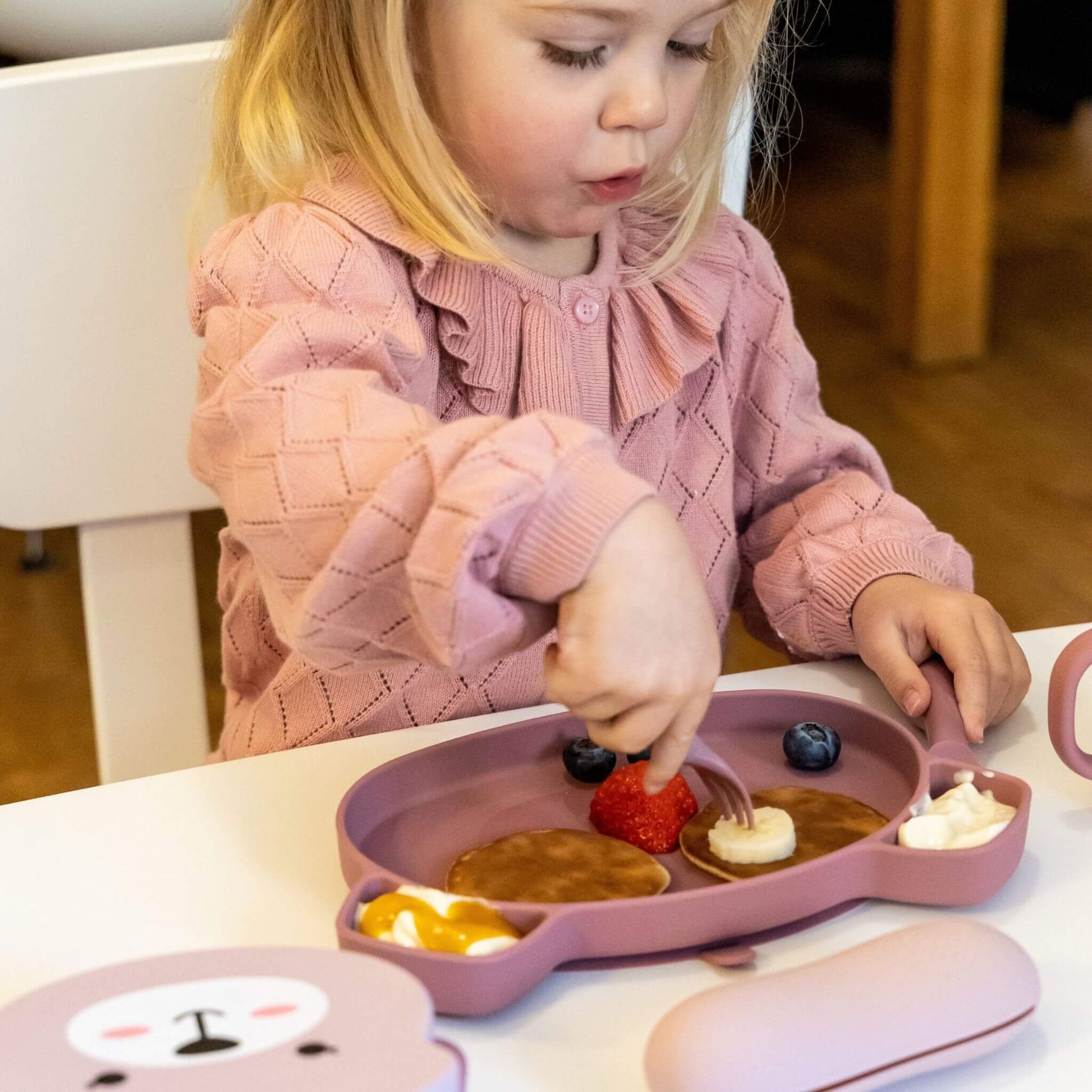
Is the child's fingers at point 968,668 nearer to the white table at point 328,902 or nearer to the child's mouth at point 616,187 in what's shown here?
the white table at point 328,902

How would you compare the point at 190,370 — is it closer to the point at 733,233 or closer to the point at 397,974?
the point at 733,233

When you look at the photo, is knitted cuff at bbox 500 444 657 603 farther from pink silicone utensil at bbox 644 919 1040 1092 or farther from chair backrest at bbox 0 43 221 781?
chair backrest at bbox 0 43 221 781

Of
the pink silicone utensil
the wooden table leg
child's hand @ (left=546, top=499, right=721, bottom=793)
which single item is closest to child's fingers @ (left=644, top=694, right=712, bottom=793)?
child's hand @ (left=546, top=499, right=721, bottom=793)

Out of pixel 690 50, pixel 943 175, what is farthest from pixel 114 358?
pixel 943 175

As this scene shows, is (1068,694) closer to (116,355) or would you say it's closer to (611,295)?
(611,295)

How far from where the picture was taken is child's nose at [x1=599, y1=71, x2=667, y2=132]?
2.36 feet

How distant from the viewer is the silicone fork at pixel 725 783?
22.4 inches

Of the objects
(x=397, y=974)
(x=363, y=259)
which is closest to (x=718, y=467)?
(x=363, y=259)

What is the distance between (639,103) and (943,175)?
1.86m

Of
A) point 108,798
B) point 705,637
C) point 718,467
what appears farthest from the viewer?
point 718,467

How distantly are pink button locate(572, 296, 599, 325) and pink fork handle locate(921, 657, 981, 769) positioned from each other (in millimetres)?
272

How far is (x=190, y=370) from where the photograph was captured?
99cm

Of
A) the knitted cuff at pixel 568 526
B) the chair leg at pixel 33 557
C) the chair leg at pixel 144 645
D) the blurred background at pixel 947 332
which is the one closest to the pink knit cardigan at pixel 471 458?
the knitted cuff at pixel 568 526

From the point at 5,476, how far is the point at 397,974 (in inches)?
25.6
